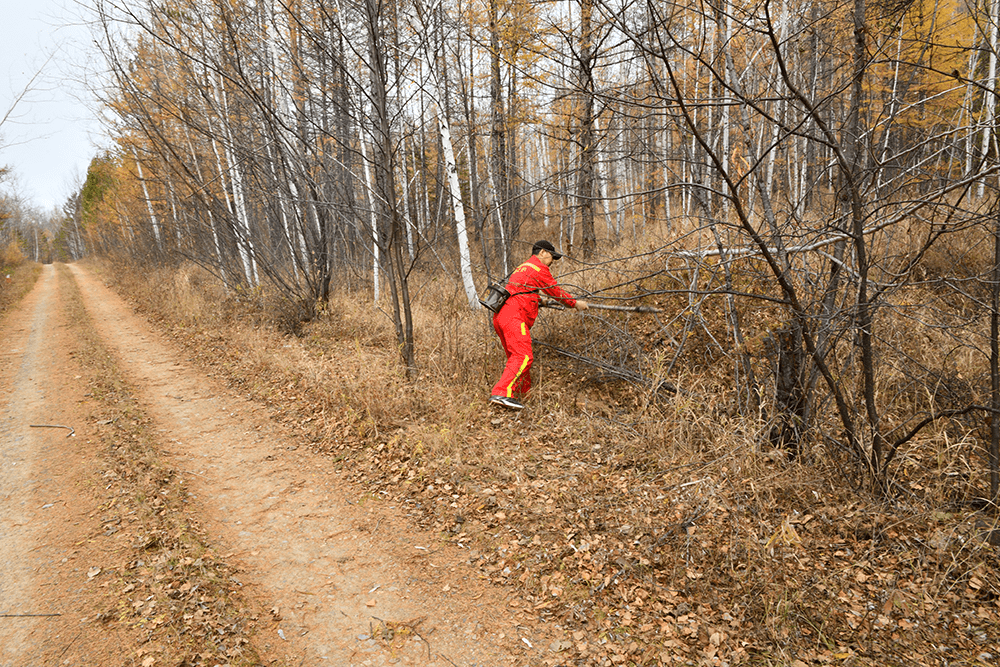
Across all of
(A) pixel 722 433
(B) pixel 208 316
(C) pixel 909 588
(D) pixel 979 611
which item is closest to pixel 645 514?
(A) pixel 722 433

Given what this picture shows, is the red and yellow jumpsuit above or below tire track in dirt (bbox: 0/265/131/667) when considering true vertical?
above

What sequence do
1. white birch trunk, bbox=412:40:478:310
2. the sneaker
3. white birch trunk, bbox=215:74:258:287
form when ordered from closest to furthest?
the sneaker
white birch trunk, bbox=412:40:478:310
white birch trunk, bbox=215:74:258:287

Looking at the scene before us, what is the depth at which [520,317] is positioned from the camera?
19.5ft

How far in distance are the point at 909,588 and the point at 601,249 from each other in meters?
8.46

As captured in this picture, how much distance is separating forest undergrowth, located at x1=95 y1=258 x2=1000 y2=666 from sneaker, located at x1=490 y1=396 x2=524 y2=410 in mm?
121

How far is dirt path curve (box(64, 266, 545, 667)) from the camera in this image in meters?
3.04

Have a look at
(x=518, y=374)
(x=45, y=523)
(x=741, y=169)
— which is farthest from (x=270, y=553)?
(x=741, y=169)

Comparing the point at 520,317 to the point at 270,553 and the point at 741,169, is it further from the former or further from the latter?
the point at 741,169

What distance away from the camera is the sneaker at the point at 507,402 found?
229 inches

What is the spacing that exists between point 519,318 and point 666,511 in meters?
2.77

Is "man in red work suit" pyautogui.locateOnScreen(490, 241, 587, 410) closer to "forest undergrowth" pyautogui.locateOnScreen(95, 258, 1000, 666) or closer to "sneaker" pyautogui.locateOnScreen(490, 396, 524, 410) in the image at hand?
"sneaker" pyautogui.locateOnScreen(490, 396, 524, 410)

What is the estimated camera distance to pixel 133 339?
10.6 meters

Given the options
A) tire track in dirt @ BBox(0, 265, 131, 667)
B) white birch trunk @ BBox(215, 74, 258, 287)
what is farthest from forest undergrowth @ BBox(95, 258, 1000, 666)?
white birch trunk @ BBox(215, 74, 258, 287)

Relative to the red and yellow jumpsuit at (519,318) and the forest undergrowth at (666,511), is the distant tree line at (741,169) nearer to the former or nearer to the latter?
the forest undergrowth at (666,511)
